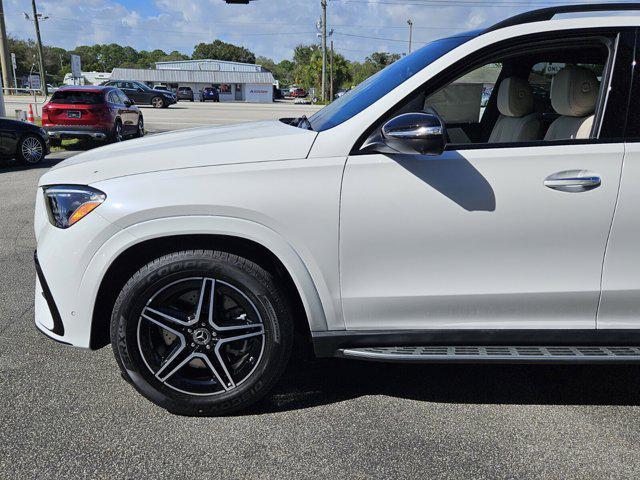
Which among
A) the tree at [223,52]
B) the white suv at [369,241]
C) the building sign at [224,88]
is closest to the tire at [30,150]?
the white suv at [369,241]

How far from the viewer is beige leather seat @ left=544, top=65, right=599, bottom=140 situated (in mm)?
2986

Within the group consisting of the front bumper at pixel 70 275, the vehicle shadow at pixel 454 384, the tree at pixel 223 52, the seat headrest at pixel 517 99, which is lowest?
the vehicle shadow at pixel 454 384

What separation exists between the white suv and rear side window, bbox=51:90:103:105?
12480 mm

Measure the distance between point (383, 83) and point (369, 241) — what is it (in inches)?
39.0

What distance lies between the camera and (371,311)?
2725mm

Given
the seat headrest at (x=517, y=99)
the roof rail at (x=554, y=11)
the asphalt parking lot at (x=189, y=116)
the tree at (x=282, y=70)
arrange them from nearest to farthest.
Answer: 1. the roof rail at (x=554, y=11)
2. the seat headrest at (x=517, y=99)
3. the asphalt parking lot at (x=189, y=116)
4. the tree at (x=282, y=70)

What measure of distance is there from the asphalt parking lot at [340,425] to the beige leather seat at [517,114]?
4.66ft

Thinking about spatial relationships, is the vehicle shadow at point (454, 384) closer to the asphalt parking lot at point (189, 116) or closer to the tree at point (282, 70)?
the asphalt parking lot at point (189, 116)

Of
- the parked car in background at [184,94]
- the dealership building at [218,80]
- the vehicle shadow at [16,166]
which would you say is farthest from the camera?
the dealership building at [218,80]

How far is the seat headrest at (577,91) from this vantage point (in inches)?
118

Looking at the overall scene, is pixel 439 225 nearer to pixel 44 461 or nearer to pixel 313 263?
pixel 313 263

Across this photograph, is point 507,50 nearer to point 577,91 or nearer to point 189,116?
point 577,91

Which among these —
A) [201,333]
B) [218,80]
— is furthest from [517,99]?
[218,80]

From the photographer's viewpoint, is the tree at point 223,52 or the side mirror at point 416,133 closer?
the side mirror at point 416,133
